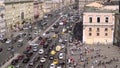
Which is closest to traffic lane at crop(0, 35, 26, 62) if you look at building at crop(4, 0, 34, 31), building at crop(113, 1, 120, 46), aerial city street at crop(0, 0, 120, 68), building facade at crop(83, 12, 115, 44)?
aerial city street at crop(0, 0, 120, 68)

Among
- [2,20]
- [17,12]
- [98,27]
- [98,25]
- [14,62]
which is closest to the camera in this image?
[14,62]

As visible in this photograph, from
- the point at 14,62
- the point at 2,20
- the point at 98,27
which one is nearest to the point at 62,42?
the point at 98,27

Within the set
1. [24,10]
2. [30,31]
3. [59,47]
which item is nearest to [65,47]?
[59,47]

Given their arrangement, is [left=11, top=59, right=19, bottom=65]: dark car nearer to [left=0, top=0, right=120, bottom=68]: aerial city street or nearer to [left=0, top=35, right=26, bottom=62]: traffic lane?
[left=0, top=0, right=120, bottom=68]: aerial city street

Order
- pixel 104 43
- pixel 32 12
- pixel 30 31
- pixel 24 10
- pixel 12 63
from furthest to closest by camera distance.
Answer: pixel 32 12
pixel 24 10
pixel 30 31
pixel 104 43
pixel 12 63

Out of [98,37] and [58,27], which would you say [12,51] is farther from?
[58,27]

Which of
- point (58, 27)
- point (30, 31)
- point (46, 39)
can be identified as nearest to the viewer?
point (46, 39)

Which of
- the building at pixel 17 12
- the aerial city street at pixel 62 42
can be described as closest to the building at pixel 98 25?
the aerial city street at pixel 62 42

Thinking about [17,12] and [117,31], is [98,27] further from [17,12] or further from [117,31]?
[17,12]
